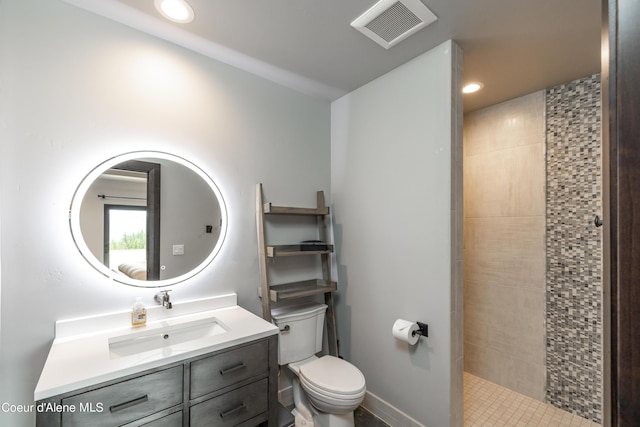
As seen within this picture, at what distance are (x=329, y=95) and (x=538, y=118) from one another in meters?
1.62

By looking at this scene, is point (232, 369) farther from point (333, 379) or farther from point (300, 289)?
point (300, 289)

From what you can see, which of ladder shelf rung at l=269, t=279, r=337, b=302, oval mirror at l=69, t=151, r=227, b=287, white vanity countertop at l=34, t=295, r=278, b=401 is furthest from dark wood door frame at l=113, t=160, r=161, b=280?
ladder shelf rung at l=269, t=279, r=337, b=302

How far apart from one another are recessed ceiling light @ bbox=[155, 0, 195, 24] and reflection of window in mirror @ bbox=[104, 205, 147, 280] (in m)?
1.04

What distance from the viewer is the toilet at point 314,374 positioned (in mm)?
1656

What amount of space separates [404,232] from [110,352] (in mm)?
1716

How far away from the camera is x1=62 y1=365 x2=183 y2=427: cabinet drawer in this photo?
1.05 m

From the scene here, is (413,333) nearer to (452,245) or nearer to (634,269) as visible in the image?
(452,245)

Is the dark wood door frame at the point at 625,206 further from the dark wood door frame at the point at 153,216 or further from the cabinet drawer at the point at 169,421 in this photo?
the dark wood door frame at the point at 153,216

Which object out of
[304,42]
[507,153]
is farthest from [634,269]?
[507,153]

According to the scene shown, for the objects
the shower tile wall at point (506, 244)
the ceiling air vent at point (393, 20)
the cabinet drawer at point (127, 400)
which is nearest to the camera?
the cabinet drawer at point (127, 400)

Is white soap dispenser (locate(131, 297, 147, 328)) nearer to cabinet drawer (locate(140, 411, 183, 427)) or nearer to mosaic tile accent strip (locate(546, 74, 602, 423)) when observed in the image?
cabinet drawer (locate(140, 411, 183, 427))

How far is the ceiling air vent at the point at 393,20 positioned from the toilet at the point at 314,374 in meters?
1.82

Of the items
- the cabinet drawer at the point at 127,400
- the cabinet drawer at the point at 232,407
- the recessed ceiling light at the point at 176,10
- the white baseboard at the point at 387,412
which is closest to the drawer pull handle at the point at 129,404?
the cabinet drawer at the point at 127,400

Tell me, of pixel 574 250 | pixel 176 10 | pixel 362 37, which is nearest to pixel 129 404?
pixel 176 10
